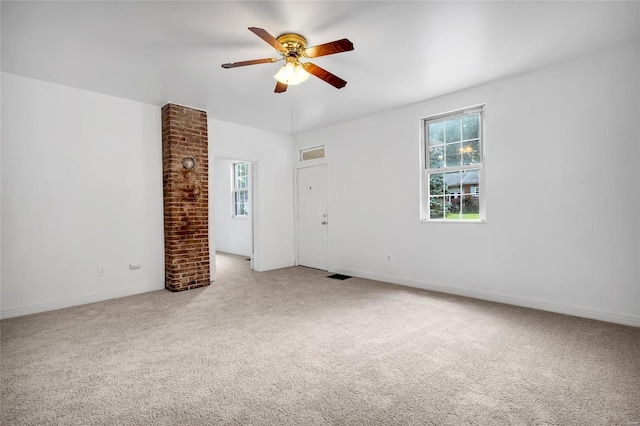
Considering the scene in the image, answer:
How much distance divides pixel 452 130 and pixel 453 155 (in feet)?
1.14

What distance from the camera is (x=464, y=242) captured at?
4062 millimetres

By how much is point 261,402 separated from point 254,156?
4.52m

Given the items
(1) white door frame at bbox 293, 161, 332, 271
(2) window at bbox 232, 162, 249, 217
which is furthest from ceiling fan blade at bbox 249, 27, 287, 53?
(2) window at bbox 232, 162, 249, 217

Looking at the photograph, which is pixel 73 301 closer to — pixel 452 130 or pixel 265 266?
pixel 265 266

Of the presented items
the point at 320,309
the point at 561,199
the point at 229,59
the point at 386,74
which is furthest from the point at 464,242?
the point at 229,59

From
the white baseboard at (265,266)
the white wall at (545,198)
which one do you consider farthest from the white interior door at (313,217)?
the white wall at (545,198)

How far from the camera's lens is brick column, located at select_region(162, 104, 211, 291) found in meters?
4.39

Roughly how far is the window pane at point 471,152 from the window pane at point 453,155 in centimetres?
6

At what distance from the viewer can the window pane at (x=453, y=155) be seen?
4.18 m

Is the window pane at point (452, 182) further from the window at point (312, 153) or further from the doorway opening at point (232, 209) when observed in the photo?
the doorway opening at point (232, 209)

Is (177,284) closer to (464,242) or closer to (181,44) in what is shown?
(181,44)

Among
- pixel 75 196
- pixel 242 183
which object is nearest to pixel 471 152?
pixel 75 196

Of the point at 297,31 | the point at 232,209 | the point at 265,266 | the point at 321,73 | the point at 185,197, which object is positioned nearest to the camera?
the point at 297,31

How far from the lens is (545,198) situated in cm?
342
